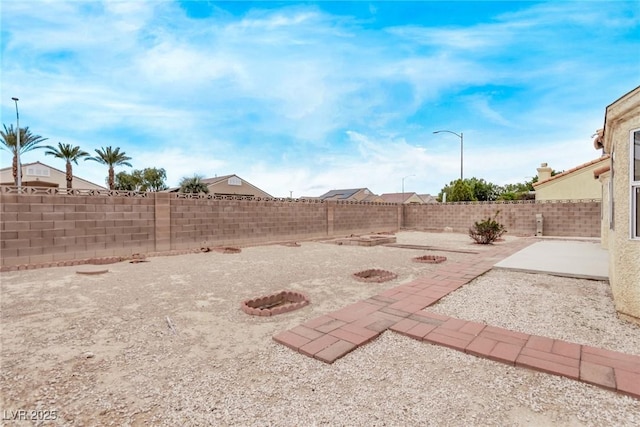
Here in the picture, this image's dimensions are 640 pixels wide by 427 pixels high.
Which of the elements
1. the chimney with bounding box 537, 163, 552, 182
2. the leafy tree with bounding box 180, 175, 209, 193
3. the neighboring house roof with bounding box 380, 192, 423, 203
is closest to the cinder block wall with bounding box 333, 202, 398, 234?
the chimney with bounding box 537, 163, 552, 182

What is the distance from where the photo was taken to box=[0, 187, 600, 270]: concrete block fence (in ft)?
24.3

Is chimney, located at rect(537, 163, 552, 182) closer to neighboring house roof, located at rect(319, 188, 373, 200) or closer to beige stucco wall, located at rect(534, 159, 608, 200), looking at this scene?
beige stucco wall, located at rect(534, 159, 608, 200)

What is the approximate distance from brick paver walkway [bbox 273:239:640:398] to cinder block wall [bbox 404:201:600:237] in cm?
1519

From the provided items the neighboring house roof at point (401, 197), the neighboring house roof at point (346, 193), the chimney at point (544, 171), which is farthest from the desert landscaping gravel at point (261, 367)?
the neighboring house roof at point (401, 197)

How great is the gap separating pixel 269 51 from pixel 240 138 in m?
12.7

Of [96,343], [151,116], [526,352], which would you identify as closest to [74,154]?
[151,116]

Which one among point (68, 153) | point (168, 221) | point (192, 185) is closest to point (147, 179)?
point (68, 153)

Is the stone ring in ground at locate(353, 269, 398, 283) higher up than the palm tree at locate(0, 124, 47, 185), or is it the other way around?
the palm tree at locate(0, 124, 47, 185)

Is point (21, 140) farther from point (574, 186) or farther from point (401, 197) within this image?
point (401, 197)

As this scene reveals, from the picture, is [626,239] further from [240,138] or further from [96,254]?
[240,138]

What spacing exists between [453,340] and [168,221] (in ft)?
30.3

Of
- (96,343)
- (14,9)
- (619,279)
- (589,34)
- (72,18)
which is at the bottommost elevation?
(96,343)

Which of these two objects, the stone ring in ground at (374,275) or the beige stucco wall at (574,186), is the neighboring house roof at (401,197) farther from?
the stone ring in ground at (374,275)

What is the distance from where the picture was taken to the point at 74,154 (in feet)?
90.4
